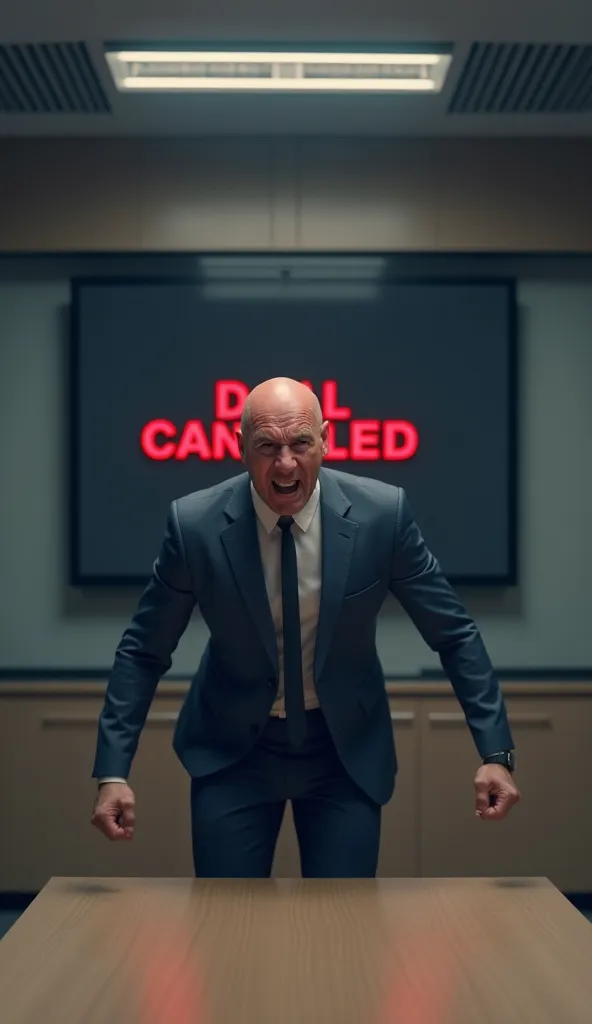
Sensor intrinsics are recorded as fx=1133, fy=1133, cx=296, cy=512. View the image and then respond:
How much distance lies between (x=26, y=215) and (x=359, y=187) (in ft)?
4.23

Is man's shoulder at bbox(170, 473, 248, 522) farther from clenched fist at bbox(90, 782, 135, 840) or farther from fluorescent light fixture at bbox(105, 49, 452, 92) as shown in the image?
fluorescent light fixture at bbox(105, 49, 452, 92)

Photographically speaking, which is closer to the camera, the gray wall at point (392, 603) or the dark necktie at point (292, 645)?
the dark necktie at point (292, 645)

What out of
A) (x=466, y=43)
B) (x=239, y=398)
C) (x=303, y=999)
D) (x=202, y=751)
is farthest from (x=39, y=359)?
(x=303, y=999)

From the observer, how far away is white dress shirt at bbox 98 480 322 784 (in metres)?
2.26

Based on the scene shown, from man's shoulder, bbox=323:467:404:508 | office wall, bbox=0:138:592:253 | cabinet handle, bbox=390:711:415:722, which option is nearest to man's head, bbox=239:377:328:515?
man's shoulder, bbox=323:467:404:508

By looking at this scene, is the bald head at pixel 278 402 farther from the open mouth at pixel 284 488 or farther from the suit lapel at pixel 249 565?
the suit lapel at pixel 249 565

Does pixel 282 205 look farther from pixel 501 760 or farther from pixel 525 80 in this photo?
pixel 501 760

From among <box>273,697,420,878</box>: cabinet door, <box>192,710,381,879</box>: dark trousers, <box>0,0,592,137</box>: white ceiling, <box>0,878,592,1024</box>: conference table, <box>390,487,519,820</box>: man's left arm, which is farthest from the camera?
<box>273,697,420,878</box>: cabinet door

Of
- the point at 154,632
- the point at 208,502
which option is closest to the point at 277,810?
the point at 154,632

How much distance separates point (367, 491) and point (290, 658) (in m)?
0.39

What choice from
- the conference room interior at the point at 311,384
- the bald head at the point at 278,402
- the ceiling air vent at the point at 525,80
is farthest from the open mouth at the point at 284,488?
the conference room interior at the point at 311,384

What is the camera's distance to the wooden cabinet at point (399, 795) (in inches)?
165

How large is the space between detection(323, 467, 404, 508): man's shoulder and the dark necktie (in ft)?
0.58

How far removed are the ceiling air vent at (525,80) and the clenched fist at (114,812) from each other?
2688 millimetres
